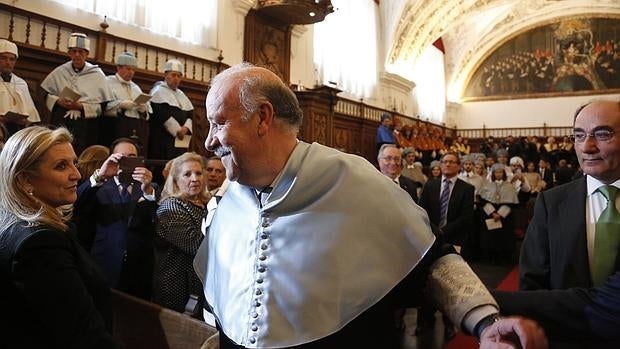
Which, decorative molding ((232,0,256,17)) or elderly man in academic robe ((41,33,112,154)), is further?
decorative molding ((232,0,256,17))

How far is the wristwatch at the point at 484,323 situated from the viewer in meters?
1.14

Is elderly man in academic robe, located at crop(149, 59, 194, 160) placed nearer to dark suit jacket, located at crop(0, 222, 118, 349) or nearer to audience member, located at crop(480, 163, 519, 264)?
dark suit jacket, located at crop(0, 222, 118, 349)

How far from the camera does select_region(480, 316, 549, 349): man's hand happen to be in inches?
41.9

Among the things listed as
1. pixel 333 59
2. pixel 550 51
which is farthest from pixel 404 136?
pixel 550 51

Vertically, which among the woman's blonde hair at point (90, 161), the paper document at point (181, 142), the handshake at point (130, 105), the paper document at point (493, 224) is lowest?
the paper document at point (493, 224)

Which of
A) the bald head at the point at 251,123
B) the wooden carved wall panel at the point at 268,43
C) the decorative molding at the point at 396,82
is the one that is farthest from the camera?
the decorative molding at the point at 396,82

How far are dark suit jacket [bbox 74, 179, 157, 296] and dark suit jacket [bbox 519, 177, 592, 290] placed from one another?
2.38 metres

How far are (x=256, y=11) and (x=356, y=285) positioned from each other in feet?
31.0

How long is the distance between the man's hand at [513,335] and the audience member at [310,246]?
6cm

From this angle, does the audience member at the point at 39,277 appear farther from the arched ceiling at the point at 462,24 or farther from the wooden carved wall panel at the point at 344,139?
the arched ceiling at the point at 462,24

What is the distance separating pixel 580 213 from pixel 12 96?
508 cm

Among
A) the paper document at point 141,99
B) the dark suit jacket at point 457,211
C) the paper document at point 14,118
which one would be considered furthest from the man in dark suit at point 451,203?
the paper document at point 14,118

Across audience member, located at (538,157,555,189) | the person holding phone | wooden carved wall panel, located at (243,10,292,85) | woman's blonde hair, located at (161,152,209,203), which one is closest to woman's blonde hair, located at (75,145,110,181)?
the person holding phone

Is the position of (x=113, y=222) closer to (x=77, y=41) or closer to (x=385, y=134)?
(x=77, y=41)
